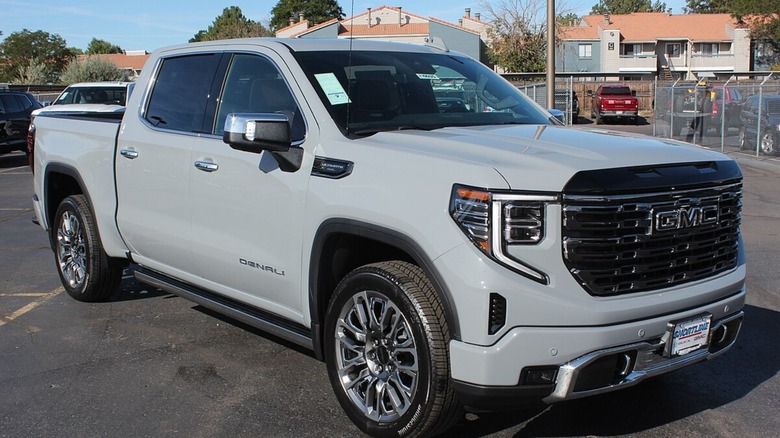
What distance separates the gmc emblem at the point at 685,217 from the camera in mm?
3550

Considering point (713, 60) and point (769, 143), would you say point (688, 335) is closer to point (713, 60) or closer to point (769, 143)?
point (769, 143)

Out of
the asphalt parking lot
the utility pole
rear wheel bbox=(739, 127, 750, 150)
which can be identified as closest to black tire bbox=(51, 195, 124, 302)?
the asphalt parking lot

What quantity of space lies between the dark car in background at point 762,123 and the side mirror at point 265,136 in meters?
16.4

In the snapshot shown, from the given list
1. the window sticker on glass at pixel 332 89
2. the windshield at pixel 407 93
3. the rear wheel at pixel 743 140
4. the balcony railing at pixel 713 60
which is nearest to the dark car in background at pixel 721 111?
the rear wheel at pixel 743 140

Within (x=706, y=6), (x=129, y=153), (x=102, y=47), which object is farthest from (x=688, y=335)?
(x=102, y=47)

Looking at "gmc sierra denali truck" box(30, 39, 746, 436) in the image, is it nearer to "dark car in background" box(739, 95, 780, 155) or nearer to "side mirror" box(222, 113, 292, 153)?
"side mirror" box(222, 113, 292, 153)

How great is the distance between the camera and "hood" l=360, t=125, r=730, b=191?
339 cm

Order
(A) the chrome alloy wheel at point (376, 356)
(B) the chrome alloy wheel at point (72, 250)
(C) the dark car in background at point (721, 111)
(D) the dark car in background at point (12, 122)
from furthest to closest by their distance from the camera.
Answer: (C) the dark car in background at point (721, 111) → (D) the dark car in background at point (12, 122) → (B) the chrome alloy wheel at point (72, 250) → (A) the chrome alloy wheel at point (376, 356)

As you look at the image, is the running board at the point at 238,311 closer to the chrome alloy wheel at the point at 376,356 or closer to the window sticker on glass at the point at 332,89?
the chrome alloy wheel at the point at 376,356

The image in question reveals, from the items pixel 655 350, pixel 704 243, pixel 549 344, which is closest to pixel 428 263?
pixel 549 344

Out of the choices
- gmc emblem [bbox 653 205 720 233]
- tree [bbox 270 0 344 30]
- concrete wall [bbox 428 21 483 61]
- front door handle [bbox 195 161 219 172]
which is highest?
tree [bbox 270 0 344 30]

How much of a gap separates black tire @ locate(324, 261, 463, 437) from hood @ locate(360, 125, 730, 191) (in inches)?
23.6

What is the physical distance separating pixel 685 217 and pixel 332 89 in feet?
6.57

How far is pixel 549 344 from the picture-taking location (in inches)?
132
